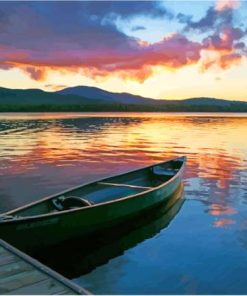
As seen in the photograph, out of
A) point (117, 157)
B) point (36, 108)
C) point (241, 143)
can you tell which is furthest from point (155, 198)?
point (36, 108)

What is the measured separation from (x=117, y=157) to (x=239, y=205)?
15.8 metres

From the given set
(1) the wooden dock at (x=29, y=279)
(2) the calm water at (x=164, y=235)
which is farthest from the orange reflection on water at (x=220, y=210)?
(1) the wooden dock at (x=29, y=279)

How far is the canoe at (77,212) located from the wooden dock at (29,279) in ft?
6.02

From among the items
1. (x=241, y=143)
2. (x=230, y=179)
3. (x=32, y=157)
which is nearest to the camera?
(x=230, y=179)

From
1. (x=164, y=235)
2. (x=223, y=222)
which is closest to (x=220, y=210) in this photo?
(x=223, y=222)

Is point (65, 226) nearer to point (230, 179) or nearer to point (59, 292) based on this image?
point (59, 292)

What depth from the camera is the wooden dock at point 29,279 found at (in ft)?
22.8

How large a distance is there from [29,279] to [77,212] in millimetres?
4120

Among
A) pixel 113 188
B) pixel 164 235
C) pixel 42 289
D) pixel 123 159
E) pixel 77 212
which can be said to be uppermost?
pixel 77 212

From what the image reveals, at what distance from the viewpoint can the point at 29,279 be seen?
7.39 m

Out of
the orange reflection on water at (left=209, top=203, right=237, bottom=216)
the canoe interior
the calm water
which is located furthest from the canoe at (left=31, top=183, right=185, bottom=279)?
the orange reflection on water at (left=209, top=203, right=237, bottom=216)

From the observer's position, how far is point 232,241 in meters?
13.4

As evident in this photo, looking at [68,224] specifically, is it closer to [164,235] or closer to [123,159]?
[164,235]

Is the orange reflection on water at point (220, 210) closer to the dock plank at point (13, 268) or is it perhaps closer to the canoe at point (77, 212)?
the canoe at point (77, 212)
